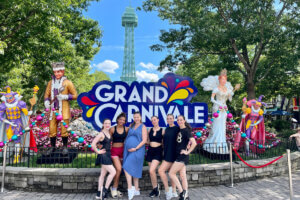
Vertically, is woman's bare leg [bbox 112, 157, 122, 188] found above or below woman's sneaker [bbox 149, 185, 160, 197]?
above

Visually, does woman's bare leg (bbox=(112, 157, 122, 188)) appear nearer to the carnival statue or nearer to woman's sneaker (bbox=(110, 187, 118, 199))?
woman's sneaker (bbox=(110, 187, 118, 199))

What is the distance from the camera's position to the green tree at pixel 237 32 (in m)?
11.1

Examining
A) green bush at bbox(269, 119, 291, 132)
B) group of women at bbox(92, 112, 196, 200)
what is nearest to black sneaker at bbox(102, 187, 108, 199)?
group of women at bbox(92, 112, 196, 200)

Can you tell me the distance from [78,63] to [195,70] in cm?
1220

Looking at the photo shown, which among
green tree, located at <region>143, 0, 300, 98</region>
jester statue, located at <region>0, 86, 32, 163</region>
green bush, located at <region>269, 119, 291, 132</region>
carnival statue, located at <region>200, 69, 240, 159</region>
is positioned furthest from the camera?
green bush, located at <region>269, 119, 291, 132</region>

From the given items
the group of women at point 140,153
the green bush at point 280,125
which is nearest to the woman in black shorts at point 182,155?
the group of women at point 140,153

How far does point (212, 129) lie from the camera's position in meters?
7.50

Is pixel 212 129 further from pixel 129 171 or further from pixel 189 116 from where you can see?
pixel 129 171

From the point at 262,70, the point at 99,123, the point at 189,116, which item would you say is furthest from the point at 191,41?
the point at 99,123

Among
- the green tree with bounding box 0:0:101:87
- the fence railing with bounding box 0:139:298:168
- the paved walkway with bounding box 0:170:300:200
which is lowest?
the paved walkway with bounding box 0:170:300:200

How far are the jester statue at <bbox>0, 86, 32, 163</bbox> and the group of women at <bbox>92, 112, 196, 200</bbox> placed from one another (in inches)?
140

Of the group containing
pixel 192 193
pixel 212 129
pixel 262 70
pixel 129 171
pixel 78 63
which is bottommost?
pixel 192 193

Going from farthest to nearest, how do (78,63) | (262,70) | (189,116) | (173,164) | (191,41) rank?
(78,63) < (262,70) < (191,41) < (189,116) < (173,164)

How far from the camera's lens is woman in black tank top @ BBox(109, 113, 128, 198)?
203 inches
